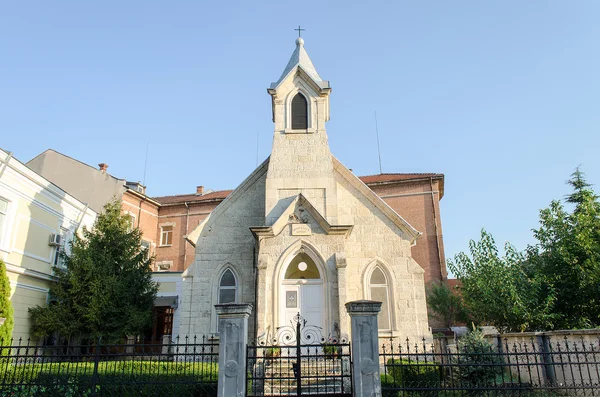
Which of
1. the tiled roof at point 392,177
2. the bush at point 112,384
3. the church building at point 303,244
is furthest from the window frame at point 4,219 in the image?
the tiled roof at point 392,177

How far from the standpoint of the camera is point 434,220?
35.4 m

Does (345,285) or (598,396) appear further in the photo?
(345,285)

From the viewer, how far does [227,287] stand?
18.0 meters

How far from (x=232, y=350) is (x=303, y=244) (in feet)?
23.0

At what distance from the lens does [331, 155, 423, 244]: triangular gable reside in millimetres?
17872

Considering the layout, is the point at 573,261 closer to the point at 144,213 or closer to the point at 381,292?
the point at 381,292

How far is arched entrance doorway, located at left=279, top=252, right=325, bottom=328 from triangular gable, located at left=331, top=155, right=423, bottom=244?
3.77 metres

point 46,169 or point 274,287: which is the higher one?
point 46,169

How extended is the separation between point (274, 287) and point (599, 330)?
9376mm

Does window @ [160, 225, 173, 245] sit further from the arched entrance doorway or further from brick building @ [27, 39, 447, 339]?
the arched entrance doorway

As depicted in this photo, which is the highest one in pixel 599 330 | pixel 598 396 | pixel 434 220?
pixel 434 220

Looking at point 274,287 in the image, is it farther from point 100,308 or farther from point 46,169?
point 46,169

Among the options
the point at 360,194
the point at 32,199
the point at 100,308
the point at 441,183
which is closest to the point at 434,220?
the point at 441,183


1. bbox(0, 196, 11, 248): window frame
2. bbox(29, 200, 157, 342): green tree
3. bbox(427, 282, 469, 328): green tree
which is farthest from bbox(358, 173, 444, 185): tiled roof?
bbox(0, 196, 11, 248): window frame
